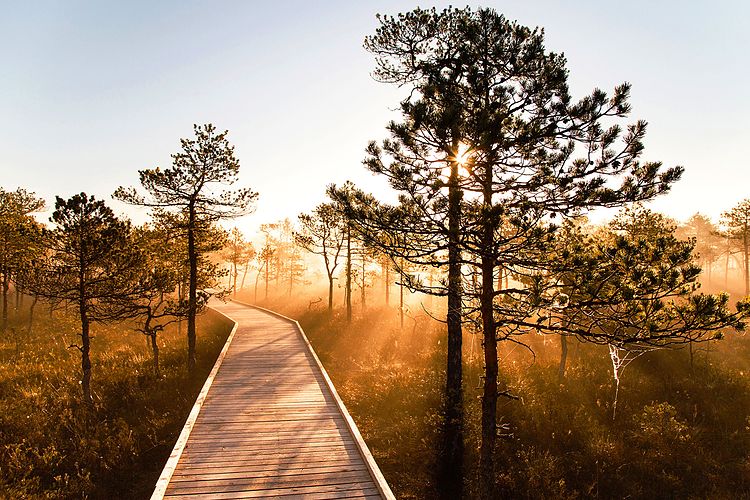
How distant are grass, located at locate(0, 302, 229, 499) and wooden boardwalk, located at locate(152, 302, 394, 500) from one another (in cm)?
208

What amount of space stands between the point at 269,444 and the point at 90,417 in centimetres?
836

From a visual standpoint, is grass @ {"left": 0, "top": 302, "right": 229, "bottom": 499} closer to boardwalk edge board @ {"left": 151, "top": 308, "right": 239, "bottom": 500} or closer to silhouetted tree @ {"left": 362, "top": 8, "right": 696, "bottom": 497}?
boardwalk edge board @ {"left": 151, "top": 308, "right": 239, "bottom": 500}

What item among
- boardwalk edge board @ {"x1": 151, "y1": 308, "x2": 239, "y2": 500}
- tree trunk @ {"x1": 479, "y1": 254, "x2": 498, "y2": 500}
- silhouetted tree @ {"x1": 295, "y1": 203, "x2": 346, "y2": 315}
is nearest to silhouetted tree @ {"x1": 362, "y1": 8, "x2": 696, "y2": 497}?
tree trunk @ {"x1": 479, "y1": 254, "x2": 498, "y2": 500}

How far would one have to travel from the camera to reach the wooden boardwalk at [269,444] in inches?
291

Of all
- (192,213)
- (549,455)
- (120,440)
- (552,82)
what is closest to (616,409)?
(549,455)

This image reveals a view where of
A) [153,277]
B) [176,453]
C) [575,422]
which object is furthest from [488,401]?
[153,277]

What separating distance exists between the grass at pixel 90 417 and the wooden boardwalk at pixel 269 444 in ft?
6.83

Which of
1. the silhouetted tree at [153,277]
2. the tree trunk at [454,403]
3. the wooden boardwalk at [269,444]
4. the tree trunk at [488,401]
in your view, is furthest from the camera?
the silhouetted tree at [153,277]

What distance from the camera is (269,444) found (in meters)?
9.16

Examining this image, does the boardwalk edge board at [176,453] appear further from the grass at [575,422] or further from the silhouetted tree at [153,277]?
the grass at [575,422]

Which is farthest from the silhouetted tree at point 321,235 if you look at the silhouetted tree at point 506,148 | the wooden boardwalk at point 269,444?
the silhouetted tree at point 506,148

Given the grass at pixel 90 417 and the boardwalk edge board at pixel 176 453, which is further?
the grass at pixel 90 417

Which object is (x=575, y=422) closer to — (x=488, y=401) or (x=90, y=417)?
(x=488, y=401)

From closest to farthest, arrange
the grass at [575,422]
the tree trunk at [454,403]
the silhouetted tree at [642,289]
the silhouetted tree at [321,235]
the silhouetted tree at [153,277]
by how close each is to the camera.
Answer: the silhouetted tree at [642,289] → the tree trunk at [454,403] → the grass at [575,422] → the silhouetted tree at [153,277] → the silhouetted tree at [321,235]
